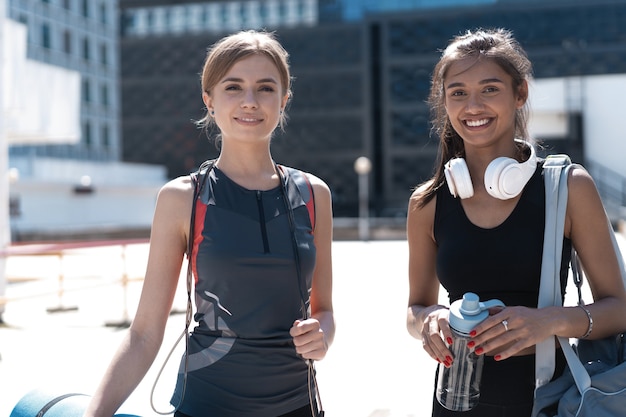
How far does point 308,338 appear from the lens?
81.9 inches

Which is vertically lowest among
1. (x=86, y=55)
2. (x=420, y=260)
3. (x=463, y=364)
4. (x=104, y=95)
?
(x=463, y=364)

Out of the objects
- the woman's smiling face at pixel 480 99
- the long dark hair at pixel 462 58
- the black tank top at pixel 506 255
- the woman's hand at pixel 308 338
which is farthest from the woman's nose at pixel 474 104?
the woman's hand at pixel 308 338

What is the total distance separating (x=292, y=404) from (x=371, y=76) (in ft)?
169

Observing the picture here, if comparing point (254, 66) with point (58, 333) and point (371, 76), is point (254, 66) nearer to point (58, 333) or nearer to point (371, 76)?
point (58, 333)

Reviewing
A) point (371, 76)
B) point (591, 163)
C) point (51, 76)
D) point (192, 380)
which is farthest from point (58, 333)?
point (371, 76)

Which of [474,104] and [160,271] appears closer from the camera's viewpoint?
[160,271]

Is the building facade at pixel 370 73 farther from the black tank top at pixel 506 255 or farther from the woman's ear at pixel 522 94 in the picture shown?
the black tank top at pixel 506 255

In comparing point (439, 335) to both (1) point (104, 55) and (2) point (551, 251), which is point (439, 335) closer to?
(2) point (551, 251)

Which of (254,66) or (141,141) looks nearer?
(254,66)

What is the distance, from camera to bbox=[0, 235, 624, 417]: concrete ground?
19.6 feet

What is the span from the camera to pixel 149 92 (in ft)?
182

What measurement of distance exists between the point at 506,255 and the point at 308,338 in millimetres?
668

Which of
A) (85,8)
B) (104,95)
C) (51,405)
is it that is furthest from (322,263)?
(104,95)

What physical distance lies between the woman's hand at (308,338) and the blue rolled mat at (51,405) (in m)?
0.79
